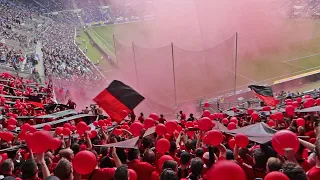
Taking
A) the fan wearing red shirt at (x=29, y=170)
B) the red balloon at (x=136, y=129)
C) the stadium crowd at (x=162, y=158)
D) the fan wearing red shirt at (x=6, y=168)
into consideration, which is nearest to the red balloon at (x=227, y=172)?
the stadium crowd at (x=162, y=158)

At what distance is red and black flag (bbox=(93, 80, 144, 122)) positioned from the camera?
6.64 meters

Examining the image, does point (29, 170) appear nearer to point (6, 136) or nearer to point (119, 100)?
point (6, 136)

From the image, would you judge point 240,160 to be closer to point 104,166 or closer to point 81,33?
point 104,166

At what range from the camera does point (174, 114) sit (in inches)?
568

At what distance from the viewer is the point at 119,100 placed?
6.66 meters

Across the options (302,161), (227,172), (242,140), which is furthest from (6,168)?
(302,161)

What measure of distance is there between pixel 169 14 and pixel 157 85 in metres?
13.8

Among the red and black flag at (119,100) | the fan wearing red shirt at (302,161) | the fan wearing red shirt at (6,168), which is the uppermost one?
the red and black flag at (119,100)

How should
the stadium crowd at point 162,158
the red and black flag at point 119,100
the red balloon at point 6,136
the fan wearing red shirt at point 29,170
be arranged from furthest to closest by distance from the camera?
the red and black flag at point 119,100 → the red balloon at point 6,136 → the fan wearing red shirt at point 29,170 → the stadium crowd at point 162,158

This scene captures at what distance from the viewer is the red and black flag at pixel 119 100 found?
21.8ft

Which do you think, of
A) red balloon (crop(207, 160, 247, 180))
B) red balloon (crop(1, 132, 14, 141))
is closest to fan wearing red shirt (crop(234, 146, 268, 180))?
red balloon (crop(207, 160, 247, 180))

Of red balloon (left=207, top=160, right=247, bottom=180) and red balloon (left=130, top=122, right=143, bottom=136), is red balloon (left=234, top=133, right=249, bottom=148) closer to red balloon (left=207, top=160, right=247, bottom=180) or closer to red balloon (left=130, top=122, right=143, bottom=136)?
red balloon (left=207, top=160, right=247, bottom=180)

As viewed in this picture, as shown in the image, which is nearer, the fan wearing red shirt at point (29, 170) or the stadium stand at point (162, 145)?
the stadium stand at point (162, 145)

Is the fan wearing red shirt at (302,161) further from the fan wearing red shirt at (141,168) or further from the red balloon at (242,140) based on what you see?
the fan wearing red shirt at (141,168)
